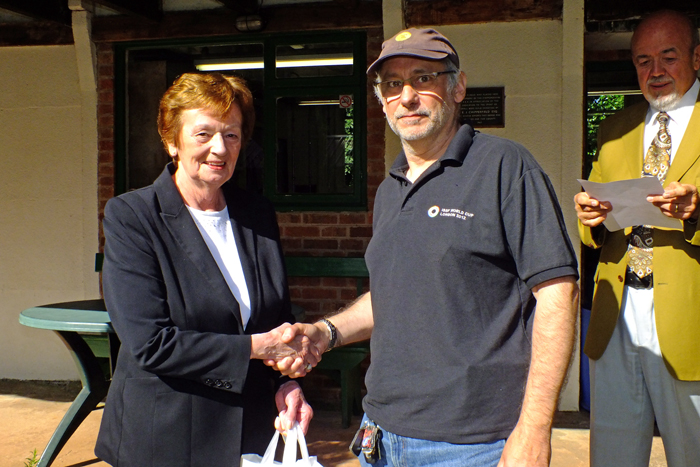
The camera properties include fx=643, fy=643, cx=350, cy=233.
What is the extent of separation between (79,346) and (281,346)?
92.0 inches

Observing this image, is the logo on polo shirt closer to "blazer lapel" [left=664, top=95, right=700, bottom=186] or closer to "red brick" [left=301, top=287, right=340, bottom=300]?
"blazer lapel" [left=664, top=95, right=700, bottom=186]

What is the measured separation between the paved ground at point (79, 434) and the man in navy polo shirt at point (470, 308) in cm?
248

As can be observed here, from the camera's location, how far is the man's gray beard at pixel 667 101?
8.77ft

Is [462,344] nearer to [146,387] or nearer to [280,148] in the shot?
[146,387]

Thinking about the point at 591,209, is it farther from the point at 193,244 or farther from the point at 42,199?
the point at 42,199

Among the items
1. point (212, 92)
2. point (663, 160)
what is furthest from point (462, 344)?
point (663, 160)

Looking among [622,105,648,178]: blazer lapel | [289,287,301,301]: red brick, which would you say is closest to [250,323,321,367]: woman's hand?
[622,105,648,178]: blazer lapel

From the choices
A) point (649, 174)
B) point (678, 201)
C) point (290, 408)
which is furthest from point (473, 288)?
point (649, 174)

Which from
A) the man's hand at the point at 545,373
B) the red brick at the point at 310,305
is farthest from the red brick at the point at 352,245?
the man's hand at the point at 545,373

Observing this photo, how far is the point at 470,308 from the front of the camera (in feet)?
5.68

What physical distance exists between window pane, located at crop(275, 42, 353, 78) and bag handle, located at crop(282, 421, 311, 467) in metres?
3.52

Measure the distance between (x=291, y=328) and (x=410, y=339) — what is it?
50cm

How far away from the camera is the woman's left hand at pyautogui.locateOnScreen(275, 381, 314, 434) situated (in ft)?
7.00

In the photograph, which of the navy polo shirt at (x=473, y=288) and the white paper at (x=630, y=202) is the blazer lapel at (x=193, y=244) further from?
the white paper at (x=630, y=202)
